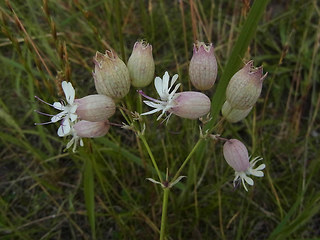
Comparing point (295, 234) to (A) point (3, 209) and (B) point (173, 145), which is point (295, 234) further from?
(A) point (3, 209)

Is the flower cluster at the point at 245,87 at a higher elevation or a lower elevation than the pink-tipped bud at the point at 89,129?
higher

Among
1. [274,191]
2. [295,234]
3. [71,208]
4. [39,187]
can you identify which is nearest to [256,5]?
[274,191]

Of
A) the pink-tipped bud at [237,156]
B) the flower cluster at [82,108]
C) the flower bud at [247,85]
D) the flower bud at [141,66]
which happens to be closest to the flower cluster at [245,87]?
the flower bud at [247,85]

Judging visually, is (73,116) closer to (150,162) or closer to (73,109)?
(73,109)

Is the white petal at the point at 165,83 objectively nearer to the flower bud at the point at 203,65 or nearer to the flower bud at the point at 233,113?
the flower bud at the point at 203,65

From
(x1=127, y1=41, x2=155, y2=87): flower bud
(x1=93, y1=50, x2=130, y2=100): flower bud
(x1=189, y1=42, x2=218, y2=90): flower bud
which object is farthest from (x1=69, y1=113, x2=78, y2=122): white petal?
(x1=189, y1=42, x2=218, y2=90): flower bud

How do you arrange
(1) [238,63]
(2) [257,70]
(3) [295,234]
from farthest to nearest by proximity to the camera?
(3) [295,234]
(1) [238,63]
(2) [257,70]
